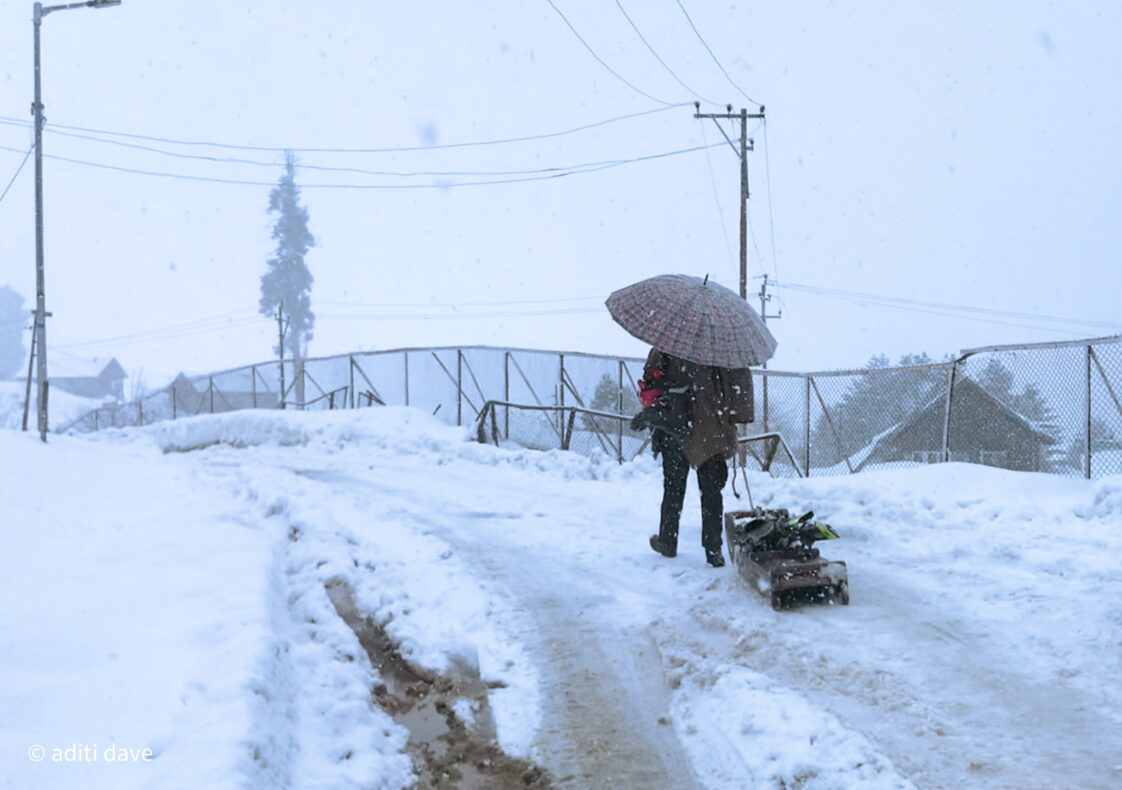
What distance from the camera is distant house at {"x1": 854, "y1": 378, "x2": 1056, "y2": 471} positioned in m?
10.7

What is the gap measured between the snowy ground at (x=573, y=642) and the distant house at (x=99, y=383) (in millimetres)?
86961

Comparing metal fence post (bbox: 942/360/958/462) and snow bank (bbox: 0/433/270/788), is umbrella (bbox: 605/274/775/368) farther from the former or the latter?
metal fence post (bbox: 942/360/958/462)

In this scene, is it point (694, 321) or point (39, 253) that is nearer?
point (694, 321)

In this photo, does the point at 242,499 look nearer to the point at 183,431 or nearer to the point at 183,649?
the point at 183,649

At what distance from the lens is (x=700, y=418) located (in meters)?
6.00

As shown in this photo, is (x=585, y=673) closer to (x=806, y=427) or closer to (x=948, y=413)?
(x=948, y=413)

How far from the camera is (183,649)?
402 centimetres

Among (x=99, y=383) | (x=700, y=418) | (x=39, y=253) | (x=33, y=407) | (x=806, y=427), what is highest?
(x=39, y=253)

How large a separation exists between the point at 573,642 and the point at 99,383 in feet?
322

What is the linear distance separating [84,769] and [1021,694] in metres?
4.06

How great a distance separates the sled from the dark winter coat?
2.26ft

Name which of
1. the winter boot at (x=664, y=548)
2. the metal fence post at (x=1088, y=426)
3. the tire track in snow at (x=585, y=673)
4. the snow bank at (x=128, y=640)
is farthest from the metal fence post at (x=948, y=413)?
the snow bank at (x=128, y=640)

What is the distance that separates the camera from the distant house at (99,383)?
85.2m

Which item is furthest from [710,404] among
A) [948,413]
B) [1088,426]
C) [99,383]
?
[99,383]
